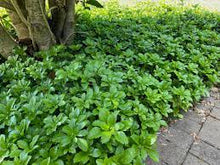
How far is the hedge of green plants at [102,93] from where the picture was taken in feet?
3.97

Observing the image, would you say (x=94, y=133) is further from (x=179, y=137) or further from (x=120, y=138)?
(x=179, y=137)

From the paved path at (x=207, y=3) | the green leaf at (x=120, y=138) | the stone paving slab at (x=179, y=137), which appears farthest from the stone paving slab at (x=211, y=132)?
the paved path at (x=207, y=3)

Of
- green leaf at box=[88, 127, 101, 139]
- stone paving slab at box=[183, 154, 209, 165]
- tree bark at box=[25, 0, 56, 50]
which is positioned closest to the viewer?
green leaf at box=[88, 127, 101, 139]

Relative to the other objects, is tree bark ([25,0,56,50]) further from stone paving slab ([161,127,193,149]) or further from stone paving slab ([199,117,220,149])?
stone paving slab ([199,117,220,149])

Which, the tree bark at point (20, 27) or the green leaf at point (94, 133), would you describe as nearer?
the green leaf at point (94, 133)

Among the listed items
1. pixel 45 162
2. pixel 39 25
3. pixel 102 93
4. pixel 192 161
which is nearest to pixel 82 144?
pixel 45 162

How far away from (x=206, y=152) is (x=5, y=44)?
1.90m

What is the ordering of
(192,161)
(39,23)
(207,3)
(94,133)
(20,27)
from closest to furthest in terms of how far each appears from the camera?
(94,133) < (192,161) < (39,23) < (20,27) < (207,3)

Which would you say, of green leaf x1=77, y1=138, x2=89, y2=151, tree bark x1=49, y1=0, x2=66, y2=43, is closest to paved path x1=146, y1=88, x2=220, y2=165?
Answer: green leaf x1=77, y1=138, x2=89, y2=151

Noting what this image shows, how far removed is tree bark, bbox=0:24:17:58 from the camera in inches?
81.7

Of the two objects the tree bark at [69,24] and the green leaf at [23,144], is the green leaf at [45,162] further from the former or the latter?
the tree bark at [69,24]

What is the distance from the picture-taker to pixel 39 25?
6.86ft

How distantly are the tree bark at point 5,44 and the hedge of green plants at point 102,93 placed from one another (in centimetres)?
14

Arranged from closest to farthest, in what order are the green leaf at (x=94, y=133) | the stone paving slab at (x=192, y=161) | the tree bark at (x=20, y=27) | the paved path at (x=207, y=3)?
the green leaf at (x=94, y=133) → the stone paving slab at (x=192, y=161) → the tree bark at (x=20, y=27) → the paved path at (x=207, y=3)
